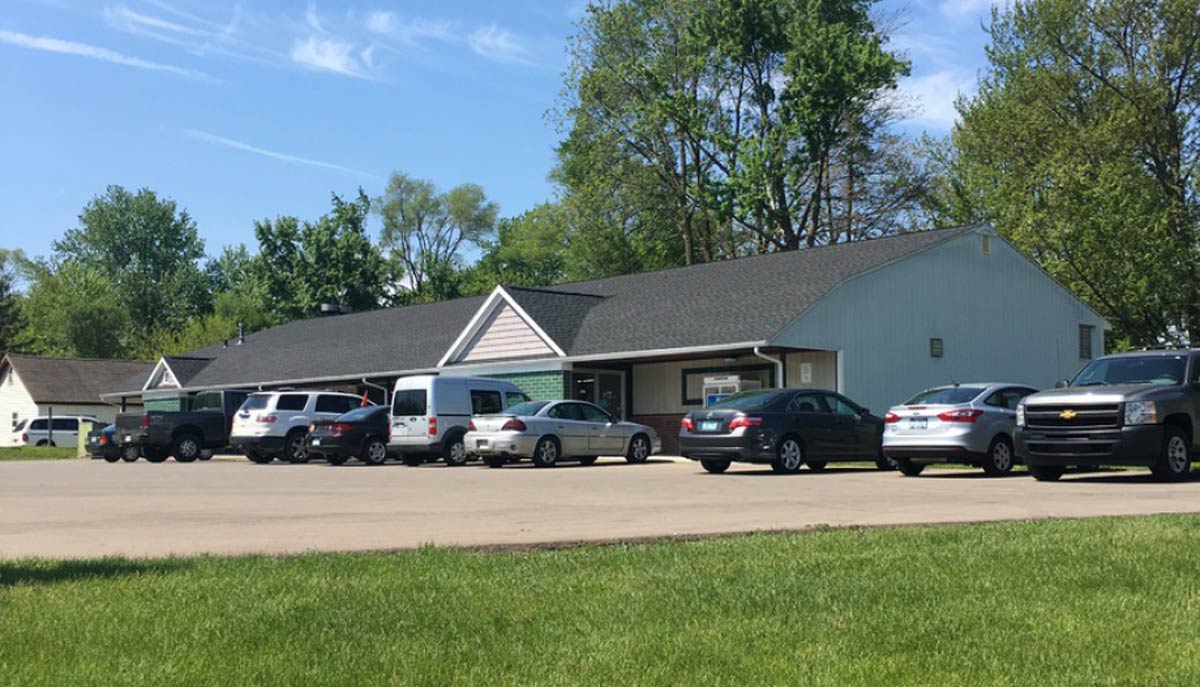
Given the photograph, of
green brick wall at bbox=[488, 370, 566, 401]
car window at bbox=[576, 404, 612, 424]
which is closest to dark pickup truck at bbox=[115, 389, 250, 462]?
green brick wall at bbox=[488, 370, 566, 401]

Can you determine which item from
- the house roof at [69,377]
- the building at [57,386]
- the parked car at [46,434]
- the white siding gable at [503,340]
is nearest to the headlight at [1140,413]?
the white siding gable at [503,340]

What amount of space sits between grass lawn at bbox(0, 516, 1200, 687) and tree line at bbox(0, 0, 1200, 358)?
126 ft

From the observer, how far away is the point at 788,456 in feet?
74.1

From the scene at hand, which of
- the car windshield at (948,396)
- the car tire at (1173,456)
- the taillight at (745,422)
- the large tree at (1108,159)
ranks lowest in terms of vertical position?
the car tire at (1173,456)

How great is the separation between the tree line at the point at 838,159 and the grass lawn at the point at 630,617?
38345 mm

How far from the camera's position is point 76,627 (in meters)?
6.23

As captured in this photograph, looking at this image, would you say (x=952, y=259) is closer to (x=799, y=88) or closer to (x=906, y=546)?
(x=799, y=88)

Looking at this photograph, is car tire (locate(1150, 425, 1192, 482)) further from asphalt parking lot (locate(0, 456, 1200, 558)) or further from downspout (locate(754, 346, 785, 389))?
downspout (locate(754, 346, 785, 389))

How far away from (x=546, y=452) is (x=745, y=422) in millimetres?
6195

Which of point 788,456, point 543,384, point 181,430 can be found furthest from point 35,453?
point 788,456

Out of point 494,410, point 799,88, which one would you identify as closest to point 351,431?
point 494,410

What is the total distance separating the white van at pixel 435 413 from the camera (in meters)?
28.9

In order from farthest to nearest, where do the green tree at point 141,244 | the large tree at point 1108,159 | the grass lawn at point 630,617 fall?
the green tree at point 141,244 < the large tree at point 1108,159 < the grass lawn at point 630,617

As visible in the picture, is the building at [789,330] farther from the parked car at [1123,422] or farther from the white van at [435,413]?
the parked car at [1123,422]
